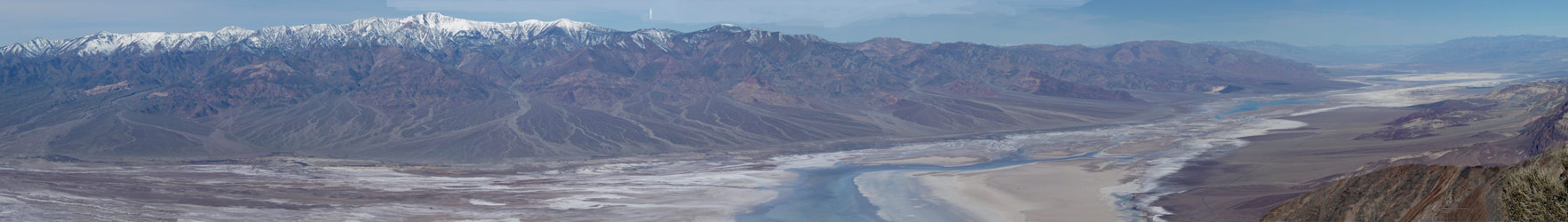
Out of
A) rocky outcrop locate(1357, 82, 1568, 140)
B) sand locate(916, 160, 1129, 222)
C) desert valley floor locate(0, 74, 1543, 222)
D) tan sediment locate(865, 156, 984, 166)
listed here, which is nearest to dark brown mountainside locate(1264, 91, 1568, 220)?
desert valley floor locate(0, 74, 1543, 222)

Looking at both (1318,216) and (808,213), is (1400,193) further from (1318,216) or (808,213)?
(808,213)

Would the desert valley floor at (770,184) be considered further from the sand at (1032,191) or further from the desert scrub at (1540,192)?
the desert scrub at (1540,192)

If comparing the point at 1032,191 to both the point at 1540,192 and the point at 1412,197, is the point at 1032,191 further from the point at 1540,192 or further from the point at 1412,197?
the point at 1540,192

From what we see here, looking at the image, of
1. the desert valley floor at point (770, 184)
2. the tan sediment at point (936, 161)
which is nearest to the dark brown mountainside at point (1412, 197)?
the desert valley floor at point (770, 184)

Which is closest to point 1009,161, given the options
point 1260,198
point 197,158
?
point 1260,198

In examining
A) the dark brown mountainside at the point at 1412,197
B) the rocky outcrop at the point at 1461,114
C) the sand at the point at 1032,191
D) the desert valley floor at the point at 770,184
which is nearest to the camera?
the dark brown mountainside at the point at 1412,197

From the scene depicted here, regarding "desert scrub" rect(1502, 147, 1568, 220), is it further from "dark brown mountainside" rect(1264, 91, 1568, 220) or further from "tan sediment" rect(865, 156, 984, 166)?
"tan sediment" rect(865, 156, 984, 166)
